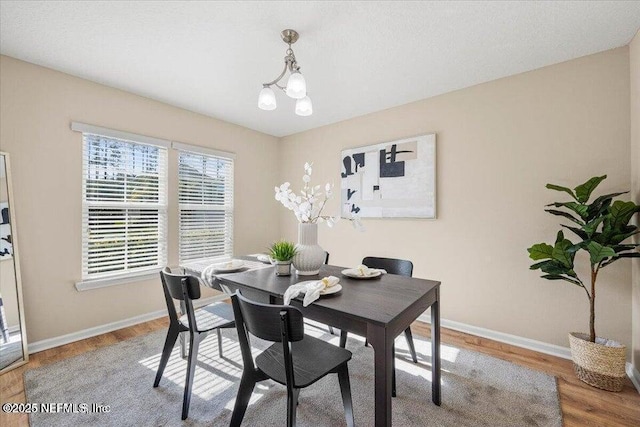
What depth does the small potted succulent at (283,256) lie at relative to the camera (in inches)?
74.0

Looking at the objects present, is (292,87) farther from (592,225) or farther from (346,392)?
(592,225)

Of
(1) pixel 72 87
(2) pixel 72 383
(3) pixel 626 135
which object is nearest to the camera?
(2) pixel 72 383

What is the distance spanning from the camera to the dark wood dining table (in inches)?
44.8

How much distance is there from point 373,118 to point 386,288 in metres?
2.48

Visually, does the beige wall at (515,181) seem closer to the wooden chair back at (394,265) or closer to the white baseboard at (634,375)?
the white baseboard at (634,375)

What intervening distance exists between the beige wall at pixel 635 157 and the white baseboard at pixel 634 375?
32 millimetres

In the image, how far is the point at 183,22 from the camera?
186cm

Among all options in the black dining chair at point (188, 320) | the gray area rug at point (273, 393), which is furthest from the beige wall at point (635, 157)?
the black dining chair at point (188, 320)

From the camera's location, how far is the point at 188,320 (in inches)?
67.7

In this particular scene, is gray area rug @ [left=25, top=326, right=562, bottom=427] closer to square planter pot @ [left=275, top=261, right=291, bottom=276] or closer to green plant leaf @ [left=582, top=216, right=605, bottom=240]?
square planter pot @ [left=275, top=261, right=291, bottom=276]

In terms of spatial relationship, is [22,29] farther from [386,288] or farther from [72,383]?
[386,288]

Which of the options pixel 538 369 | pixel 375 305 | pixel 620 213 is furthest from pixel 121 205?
pixel 620 213

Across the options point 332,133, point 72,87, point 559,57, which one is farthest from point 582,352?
point 72,87

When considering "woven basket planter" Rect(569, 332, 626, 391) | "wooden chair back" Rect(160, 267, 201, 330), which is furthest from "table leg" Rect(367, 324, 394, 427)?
"woven basket planter" Rect(569, 332, 626, 391)
